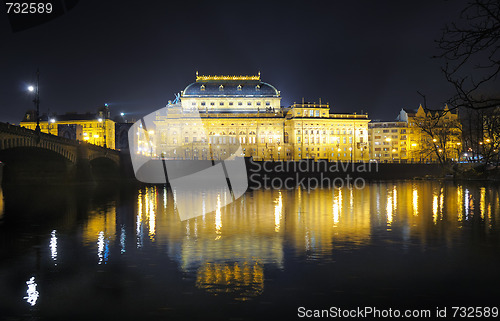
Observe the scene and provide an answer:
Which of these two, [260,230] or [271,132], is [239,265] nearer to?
[260,230]

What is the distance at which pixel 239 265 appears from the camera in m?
17.5

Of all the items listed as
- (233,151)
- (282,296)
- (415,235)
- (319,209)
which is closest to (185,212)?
(319,209)

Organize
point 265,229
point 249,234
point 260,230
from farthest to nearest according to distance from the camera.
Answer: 1. point 265,229
2. point 260,230
3. point 249,234

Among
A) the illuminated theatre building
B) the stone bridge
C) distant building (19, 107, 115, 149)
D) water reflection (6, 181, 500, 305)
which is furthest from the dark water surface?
distant building (19, 107, 115, 149)

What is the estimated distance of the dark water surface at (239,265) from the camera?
13297mm

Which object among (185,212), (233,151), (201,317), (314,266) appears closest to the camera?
(201,317)

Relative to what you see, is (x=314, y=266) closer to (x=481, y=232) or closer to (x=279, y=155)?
(x=481, y=232)

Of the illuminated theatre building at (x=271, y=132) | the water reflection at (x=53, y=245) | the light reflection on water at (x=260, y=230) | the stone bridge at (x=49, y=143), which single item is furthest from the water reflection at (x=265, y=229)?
the illuminated theatre building at (x=271, y=132)

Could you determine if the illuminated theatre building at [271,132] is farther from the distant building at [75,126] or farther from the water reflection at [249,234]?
the water reflection at [249,234]

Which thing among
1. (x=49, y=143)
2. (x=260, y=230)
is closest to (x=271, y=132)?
(x=49, y=143)

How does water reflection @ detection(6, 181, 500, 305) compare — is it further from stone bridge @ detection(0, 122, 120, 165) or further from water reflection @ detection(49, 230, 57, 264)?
stone bridge @ detection(0, 122, 120, 165)

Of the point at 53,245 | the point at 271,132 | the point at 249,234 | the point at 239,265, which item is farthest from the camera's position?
the point at 271,132

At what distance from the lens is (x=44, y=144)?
58.1 m

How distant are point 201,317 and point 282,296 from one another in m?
2.61
